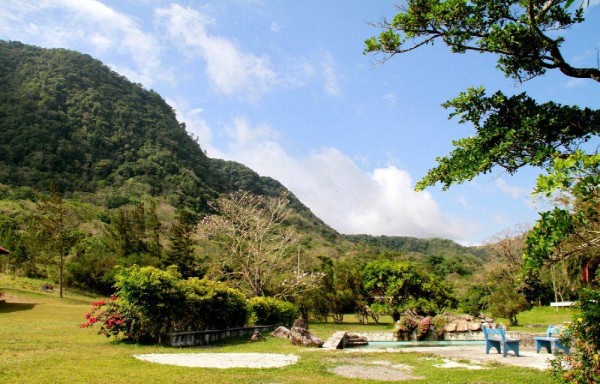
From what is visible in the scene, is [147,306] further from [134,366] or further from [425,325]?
[425,325]

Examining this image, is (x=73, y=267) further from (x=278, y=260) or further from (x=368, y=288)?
(x=368, y=288)

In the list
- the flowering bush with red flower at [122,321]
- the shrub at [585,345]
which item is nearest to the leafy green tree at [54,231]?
the flowering bush with red flower at [122,321]

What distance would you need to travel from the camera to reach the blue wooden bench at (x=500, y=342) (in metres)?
10.7

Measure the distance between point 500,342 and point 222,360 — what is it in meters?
7.50

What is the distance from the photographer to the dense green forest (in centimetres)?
2809

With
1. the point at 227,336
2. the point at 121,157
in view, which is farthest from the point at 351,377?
the point at 121,157

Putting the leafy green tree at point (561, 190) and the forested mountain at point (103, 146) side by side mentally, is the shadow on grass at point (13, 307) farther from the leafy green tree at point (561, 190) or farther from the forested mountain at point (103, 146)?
the forested mountain at point (103, 146)

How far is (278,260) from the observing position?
24.3 metres

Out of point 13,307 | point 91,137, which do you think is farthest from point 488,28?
point 91,137

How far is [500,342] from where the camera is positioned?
11.6 m

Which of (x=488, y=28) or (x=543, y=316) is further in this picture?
(x=543, y=316)

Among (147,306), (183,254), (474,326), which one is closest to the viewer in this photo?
(147,306)

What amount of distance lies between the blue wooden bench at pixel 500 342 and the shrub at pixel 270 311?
9.31 metres

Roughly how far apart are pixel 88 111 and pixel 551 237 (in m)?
108
